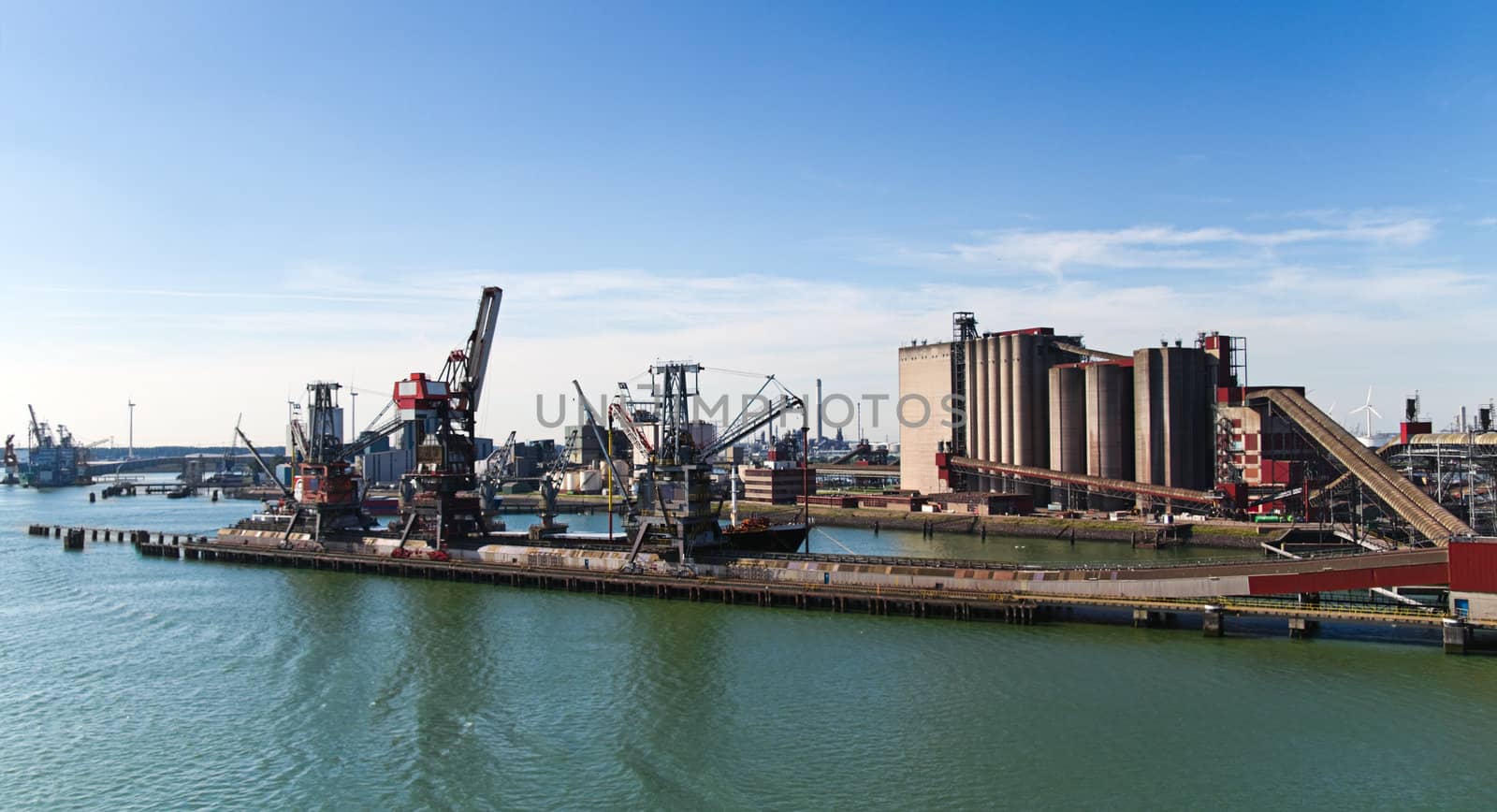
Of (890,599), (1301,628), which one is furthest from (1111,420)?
(1301,628)

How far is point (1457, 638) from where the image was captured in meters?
38.9

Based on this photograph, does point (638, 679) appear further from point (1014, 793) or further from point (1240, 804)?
point (1240, 804)

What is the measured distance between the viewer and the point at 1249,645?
41500mm

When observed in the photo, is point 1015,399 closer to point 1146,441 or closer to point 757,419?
point 1146,441

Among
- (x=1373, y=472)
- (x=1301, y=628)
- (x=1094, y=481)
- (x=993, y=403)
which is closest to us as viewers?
(x=1301, y=628)

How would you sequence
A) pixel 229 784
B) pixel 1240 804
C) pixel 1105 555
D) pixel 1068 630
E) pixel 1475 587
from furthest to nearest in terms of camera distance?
1. pixel 1105 555
2. pixel 1068 630
3. pixel 1475 587
4. pixel 229 784
5. pixel 1240 804

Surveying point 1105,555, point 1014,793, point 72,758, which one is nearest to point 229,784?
point 72,758

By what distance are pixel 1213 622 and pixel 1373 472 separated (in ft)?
96.8

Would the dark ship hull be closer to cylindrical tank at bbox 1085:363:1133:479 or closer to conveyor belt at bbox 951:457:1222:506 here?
conveyor belt at bbox 951:457:1222:506

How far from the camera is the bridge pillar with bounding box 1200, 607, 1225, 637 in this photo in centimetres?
4328

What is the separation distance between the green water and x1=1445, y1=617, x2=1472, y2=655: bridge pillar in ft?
2.36

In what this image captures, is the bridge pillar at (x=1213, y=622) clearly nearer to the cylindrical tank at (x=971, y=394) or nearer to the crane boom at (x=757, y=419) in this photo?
the crane boom at (x=757, y=419)

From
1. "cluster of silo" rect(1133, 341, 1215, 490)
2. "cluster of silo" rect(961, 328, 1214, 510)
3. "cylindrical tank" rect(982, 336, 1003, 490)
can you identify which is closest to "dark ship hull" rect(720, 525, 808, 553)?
"cluster of silo" rect(961, 328, 1214, 510)

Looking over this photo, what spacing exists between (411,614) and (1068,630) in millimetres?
34822
